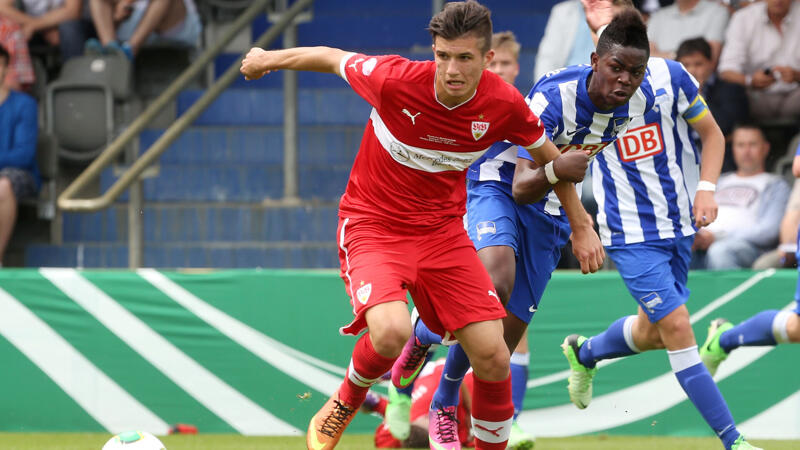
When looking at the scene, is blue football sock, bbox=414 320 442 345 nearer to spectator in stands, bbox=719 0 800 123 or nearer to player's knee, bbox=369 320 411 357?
player's knee, bbox=369 320 411 357

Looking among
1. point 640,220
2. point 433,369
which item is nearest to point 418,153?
point 640,220

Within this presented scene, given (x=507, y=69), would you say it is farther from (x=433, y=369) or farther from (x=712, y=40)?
(x=712, y=40)

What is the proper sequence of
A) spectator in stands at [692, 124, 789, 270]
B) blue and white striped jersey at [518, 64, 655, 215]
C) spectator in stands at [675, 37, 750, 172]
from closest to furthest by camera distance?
1. blue and white striped jersey at [518, 64, 655, 215]
2. spectator in stands at [692, 124, 789, 270]
3. spectator in stands at [675, 37, 750, 172]

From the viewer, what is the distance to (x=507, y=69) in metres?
7.02

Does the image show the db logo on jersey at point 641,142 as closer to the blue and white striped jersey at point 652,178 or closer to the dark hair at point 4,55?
the blue and white striped jersey at point 652,178

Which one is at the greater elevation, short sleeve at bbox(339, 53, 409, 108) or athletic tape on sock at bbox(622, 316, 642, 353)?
short sleeve at bbox(339, 53, 409, 108)

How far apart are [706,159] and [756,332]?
0.97 meters

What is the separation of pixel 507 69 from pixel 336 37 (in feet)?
14.9

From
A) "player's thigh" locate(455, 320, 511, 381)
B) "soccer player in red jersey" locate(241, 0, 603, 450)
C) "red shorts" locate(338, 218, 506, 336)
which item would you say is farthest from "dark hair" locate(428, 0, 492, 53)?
"player's thigh" locate(455, 320, 511, 381)

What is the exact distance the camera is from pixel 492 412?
4891mm

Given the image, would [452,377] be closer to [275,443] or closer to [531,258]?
[531,258]

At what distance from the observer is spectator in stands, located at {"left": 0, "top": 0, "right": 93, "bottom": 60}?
34.3 ft

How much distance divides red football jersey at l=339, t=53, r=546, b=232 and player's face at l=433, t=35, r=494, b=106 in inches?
3.1

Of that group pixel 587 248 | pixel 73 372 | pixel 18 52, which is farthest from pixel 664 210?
pixel 18 52
